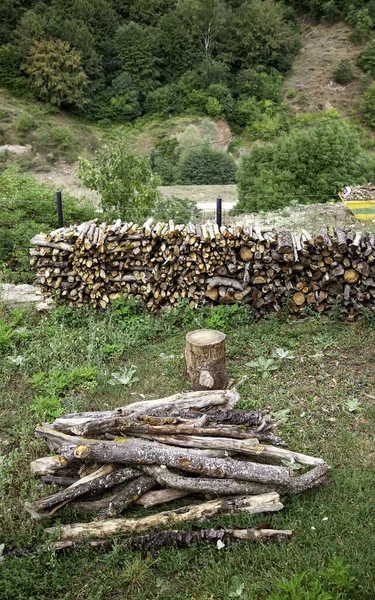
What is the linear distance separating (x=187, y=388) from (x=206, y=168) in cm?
2916

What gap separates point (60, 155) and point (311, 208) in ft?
90.8

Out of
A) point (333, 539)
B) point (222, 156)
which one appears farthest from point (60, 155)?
point (333, 539)

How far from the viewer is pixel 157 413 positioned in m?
4.86

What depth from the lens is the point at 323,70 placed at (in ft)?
182

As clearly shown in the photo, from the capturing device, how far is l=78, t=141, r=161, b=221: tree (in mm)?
13336

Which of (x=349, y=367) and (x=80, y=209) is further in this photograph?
(x=80, y=209)

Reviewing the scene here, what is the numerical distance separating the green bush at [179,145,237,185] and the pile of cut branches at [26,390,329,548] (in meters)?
30.1

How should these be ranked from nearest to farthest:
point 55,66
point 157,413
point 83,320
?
point 157,413 < point 83,320 < point 55,66

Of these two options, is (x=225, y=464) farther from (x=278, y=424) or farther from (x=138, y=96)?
(x=138, y=96)

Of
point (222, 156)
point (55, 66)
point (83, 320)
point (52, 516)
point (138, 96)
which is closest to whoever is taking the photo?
point (52, 516)

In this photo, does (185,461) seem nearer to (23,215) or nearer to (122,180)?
(23,215)

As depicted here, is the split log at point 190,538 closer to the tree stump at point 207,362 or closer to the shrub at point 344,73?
the tree stump at point 207,362

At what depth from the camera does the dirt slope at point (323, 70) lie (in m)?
51.5

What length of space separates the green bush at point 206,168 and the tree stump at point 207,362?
93.2 feet
